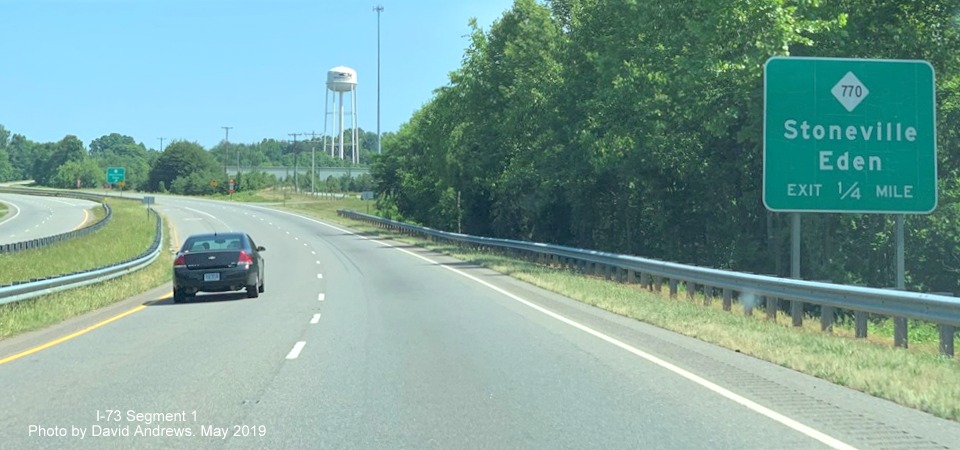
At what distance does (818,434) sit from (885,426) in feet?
2.49

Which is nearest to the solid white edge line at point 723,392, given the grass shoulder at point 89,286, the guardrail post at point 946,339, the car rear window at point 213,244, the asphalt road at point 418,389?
the asphalt road at point 418,389

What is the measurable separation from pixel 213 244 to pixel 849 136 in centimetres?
1424

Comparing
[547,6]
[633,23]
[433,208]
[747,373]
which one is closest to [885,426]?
[747,373]

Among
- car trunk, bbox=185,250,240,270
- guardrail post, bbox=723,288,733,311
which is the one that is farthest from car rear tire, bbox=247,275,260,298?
guardrail post, bbox=723,288,733,311

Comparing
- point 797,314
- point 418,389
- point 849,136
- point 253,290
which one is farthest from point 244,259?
point 849,136

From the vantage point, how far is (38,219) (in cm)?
8456

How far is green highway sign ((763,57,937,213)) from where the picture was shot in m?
16.9

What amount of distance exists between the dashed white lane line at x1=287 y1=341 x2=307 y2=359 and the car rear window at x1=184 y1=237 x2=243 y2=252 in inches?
346

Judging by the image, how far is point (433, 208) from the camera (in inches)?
Result: 2948

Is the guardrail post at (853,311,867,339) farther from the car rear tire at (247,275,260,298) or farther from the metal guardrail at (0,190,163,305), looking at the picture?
the metal guardrail at (0,190,163,305)

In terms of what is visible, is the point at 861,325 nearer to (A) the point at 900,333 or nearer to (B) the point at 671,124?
(A) the point at 900,333

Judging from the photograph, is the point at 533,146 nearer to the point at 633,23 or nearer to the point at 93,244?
the point at 633,23

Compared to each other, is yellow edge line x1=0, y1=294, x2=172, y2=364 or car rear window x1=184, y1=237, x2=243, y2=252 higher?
car rear window x1=184, y1=237, x2=243, y2=252

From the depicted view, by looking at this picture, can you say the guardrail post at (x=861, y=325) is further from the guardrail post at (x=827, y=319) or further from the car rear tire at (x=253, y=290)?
the car rear tire at (x=253, y=290)
